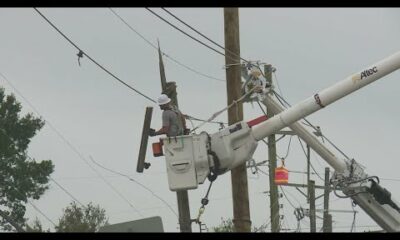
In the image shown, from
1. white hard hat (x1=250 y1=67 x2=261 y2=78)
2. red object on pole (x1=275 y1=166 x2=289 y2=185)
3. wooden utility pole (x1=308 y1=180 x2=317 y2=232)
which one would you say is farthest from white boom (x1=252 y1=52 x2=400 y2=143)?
wooden utility pole (x1=308 y1=180 x2=317 y2=232)

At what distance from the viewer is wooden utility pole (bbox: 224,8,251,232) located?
11.3 meters

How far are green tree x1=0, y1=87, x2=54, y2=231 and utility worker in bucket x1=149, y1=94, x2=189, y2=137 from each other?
25.9 metres

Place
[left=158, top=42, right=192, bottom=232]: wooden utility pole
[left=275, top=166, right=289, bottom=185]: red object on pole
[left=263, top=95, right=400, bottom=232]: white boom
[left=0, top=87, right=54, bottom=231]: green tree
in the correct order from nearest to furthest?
[left=158, top=42, right=192, bottom=232]: wooden utility pole < [left=263, top=95, right=400, bottom=232]: white boom < [left=275, top=166, right=289, bottom=185]: red object on pole < [left=0, top=87, right=54, bottom=231]: green tree

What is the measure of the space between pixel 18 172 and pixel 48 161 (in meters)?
1.85

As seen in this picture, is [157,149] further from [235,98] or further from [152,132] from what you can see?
[235,98]

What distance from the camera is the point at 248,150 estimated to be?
11.2m

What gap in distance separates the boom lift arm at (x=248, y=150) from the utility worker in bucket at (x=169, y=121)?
153 millimetres

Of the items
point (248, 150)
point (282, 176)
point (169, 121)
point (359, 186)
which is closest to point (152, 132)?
point (169, 121)

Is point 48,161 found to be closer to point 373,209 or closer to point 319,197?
point 319,197

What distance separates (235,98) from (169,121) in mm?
1402

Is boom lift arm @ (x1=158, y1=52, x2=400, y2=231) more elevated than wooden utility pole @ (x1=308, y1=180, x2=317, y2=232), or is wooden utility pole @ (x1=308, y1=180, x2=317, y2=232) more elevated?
wooden utility pole @ (x1=308, y1=180, x2=317, y2=232)

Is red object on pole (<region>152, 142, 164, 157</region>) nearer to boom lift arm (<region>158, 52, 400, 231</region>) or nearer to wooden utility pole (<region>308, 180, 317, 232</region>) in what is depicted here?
boom lift arm (<region>158, 52, 400, 231</region>)
